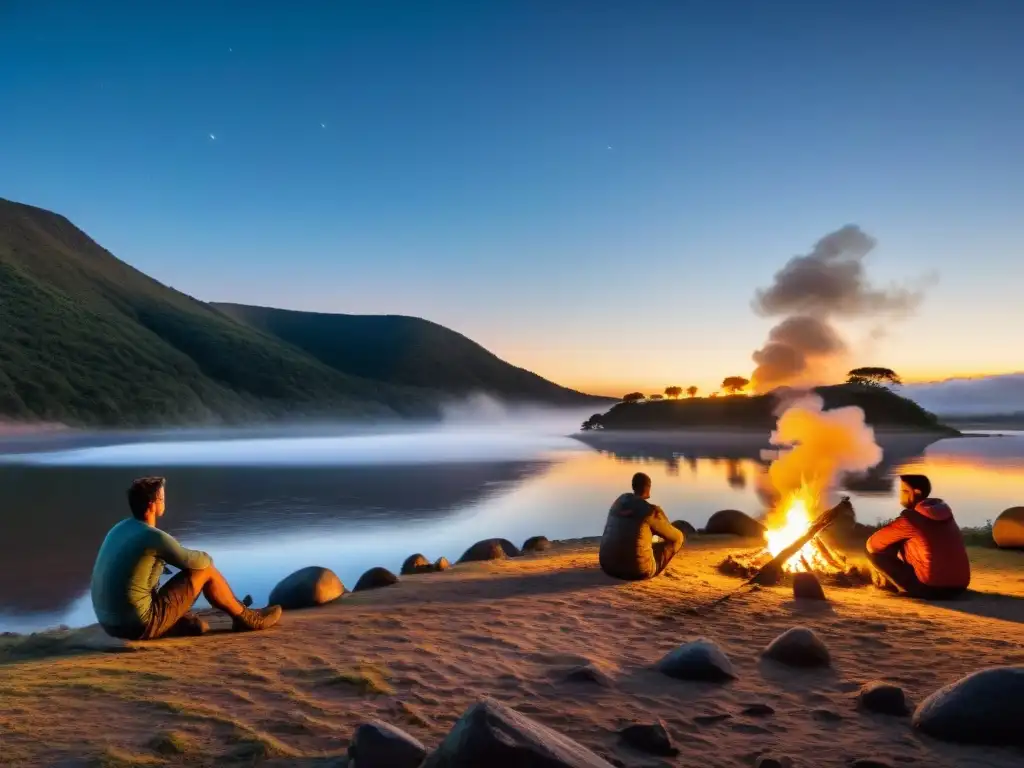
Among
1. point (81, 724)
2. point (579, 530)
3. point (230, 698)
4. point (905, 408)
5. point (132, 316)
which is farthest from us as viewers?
point (132, 316)

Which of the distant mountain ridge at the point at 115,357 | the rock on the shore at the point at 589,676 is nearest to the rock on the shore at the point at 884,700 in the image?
the rock on the shore at the point at 589,676

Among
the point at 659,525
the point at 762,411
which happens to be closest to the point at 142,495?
the point at 659,525

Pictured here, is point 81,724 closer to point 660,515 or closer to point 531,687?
point 531,687

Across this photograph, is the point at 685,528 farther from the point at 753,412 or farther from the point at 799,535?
the point at 753,412

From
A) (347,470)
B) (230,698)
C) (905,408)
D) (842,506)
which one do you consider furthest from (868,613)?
(905,408)

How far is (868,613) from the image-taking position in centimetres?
989

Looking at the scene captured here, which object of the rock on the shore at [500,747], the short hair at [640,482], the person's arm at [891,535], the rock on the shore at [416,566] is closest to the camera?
the rock on the shore at [500,747]

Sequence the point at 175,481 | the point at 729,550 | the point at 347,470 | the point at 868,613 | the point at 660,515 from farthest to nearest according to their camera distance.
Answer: the point at 347,470 → the point at 175,481 → the point at 729,550 → the point at 660,515 → the point at 868,613

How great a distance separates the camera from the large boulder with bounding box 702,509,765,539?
61.1ft

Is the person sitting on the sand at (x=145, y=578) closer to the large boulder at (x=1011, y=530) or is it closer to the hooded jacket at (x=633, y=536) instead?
the hooded jacket at (x=633, y=536)

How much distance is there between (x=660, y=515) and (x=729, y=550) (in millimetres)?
4906

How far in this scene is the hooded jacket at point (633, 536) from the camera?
1174 centimetres

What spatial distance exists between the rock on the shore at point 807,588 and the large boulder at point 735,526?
24.6ft

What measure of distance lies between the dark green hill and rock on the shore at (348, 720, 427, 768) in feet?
294
